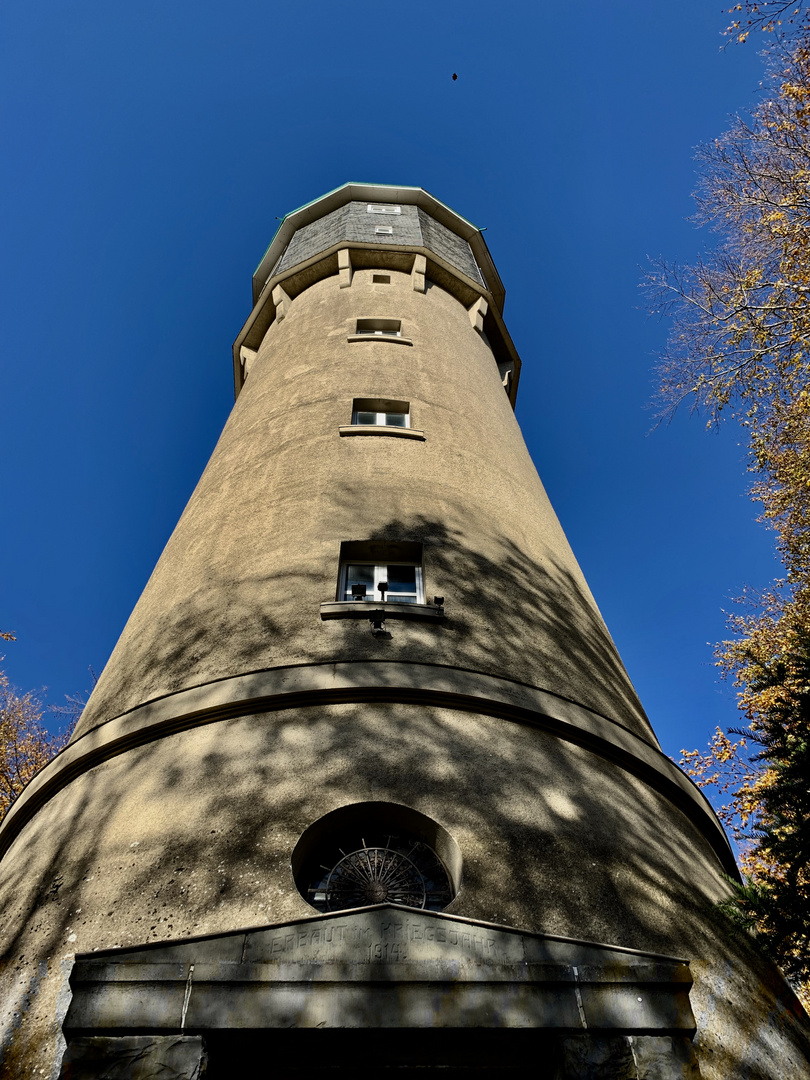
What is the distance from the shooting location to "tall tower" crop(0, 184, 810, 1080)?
426 centimetres

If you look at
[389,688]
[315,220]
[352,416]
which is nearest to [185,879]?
[389,688]

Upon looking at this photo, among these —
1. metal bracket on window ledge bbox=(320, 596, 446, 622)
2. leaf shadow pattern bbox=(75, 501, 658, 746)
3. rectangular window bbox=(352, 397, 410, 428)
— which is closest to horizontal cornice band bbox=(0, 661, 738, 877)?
leaf shadow pattern bbox=(75, 501, 658, 746)

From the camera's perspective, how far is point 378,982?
14.0 ft

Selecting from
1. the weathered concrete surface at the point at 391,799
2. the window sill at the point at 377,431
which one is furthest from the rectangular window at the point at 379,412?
the weathered concrete surface at the point at 391,799

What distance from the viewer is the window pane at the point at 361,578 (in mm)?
8438

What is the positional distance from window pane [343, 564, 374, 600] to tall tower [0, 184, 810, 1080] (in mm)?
48

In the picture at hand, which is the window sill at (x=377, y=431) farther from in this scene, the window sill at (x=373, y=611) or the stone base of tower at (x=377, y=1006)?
the stone base of tower at (x=377, y=1006)

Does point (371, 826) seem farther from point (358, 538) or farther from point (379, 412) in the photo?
point (379, 412)

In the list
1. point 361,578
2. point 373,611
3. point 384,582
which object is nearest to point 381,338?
point 361,578

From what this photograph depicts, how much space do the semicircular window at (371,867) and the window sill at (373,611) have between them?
86.8 inches

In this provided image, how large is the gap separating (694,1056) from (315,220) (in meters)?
22.0

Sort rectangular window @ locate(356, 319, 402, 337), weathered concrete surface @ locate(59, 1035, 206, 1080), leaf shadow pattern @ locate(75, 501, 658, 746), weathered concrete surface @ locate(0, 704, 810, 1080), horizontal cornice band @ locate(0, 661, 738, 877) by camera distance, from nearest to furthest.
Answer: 1. weathered concrete surface @ locate(59, 1035, 206, 1080)
2. weathered concrete surface @ locate(0, 704, 810, 1080)
3. horizontal cornice band @ locate(0, 661, 738, 877)
4. leaf shadow pattern @ locate(75, 501, 658, 746)
5. rectangular window @ locate(356, 319, 402, 337)

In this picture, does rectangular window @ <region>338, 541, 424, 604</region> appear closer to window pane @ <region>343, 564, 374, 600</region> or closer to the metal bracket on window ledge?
window pane @ <region>343, 564, 374, 600</region>

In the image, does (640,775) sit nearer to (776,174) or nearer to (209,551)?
(209,551)
